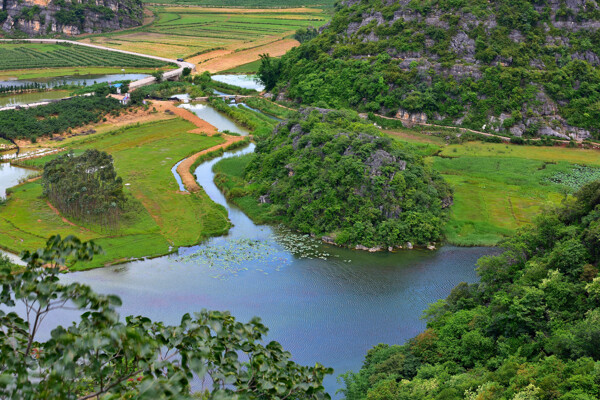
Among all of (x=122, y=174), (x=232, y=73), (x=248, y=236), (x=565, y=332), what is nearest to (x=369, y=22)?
(x=232, y=73)

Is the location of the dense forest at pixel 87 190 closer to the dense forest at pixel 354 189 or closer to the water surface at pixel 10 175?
the water surface at pixel 10 175

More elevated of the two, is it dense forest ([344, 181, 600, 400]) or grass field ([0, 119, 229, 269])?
dense forest ([344, 181, 600, 400])

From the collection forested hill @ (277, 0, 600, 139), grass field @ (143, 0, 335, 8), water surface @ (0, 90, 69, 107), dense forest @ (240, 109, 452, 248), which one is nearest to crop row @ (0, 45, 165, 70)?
water surface @ (0, 90, 69, 107)

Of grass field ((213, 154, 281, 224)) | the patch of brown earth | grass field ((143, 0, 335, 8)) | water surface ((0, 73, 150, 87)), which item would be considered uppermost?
grass field ((143, 0, 335, 8))

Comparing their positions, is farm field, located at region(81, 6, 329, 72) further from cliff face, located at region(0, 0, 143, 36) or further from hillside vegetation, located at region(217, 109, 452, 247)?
hillside vegetation, located at region(217, 109, 452, 247)

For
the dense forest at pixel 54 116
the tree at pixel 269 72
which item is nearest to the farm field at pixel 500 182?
the tree at pixel 269 72

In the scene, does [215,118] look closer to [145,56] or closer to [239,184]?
[239,184]

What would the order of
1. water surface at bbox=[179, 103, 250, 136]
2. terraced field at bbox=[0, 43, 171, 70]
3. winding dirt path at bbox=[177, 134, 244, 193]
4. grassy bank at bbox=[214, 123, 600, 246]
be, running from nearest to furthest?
grassy bank at bbox=[214, 123, 600, 246]
winding dirt path at bbox=[177, 134, 244, 193]
water surface at bbox=[179, 103, 250, 136]
terraced field at bbox=[0, 43, 171, 70]
